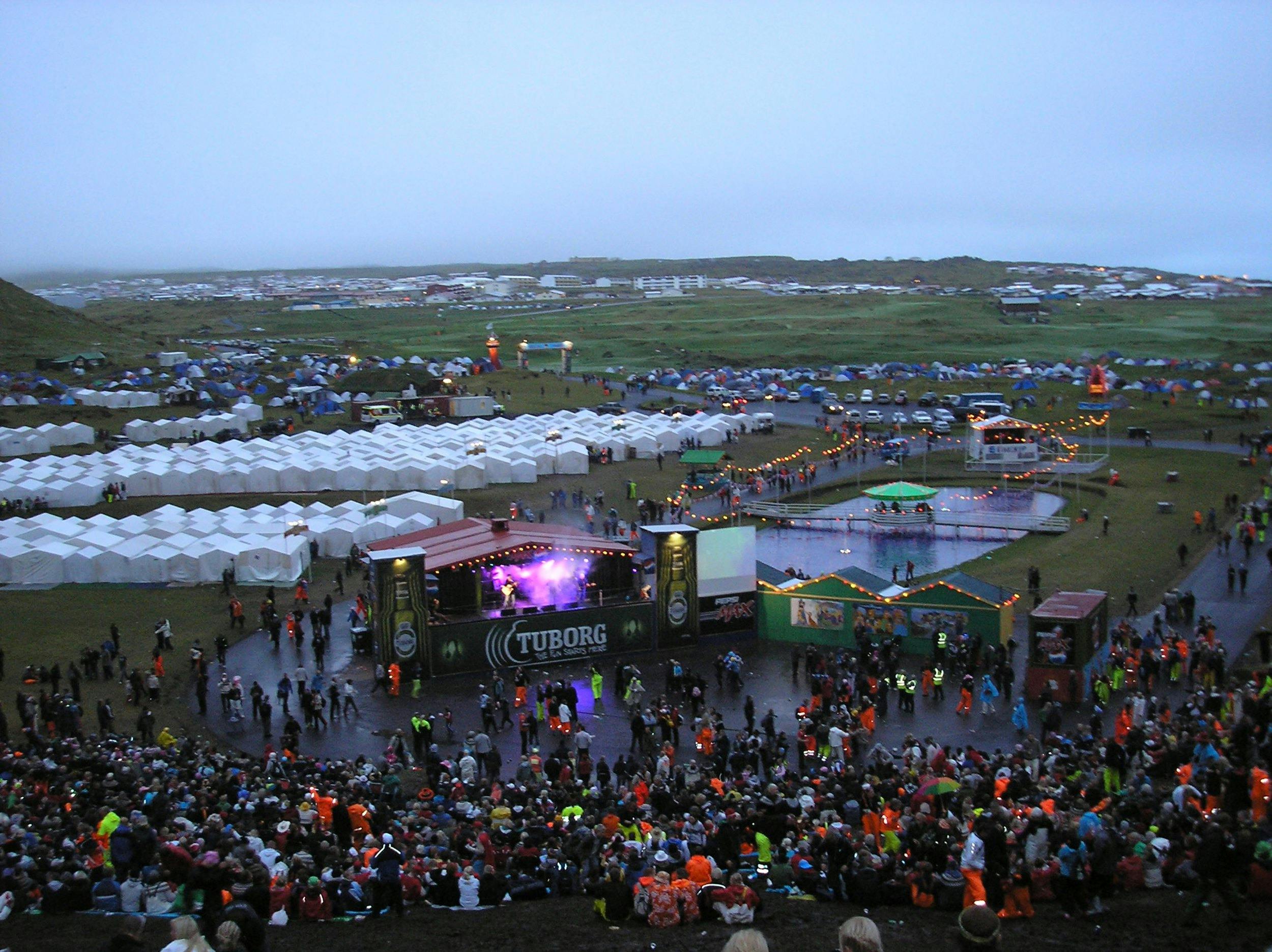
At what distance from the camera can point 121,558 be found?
28.9 metres

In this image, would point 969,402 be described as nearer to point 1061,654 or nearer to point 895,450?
point 895,450

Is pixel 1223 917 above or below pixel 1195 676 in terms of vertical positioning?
above

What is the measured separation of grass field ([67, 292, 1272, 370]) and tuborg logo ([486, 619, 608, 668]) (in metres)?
69.1

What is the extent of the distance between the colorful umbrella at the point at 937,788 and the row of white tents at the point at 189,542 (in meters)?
19.9

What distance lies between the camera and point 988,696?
18.5 metres

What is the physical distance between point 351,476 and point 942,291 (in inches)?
6088

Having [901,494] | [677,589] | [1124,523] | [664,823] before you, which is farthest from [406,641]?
[1124,523]

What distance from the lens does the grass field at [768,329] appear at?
95.6 metres

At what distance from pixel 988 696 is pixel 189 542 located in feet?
67.8

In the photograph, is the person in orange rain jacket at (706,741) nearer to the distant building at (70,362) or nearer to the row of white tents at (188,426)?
the row of white tents at (188,426)

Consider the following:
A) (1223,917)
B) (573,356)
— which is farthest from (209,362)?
(1223,917)

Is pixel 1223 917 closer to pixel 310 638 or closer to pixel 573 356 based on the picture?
pixel 310 638

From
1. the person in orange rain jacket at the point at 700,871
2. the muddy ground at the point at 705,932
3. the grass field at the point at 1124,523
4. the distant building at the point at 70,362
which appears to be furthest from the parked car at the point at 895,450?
the distant building at the point at 70,362

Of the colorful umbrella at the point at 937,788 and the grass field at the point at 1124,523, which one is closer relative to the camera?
the colorful umbrella at the point at 937,788
